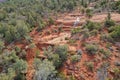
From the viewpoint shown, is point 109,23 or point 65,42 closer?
point 65,42

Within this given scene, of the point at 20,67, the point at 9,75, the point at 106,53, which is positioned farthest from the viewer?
the point at 106,53

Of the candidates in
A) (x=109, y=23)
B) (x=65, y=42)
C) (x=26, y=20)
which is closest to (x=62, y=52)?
(x=65, y=42)

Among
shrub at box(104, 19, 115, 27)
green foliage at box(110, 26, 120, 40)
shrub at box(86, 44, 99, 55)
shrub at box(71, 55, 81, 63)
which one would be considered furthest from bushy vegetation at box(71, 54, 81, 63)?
shrub at box(104, 19, 115, 27)

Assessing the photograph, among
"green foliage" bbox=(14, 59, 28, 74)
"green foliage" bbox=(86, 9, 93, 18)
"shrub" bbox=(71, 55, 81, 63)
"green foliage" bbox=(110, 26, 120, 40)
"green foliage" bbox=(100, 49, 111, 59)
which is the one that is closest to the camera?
"green foliage" bbox=(14, 59, 28, 74)

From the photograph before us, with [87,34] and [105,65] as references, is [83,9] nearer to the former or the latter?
[87,34]

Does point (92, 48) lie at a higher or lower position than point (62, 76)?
higher

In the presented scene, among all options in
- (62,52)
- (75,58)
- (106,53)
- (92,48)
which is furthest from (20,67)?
(106,53)

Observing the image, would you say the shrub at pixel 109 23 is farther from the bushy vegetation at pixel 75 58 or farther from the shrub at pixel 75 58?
the shrub at pixel 75 58

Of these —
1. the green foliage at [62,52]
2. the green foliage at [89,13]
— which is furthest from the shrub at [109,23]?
the green foliage at [62,52]

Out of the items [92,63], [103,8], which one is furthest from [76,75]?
[103,8]

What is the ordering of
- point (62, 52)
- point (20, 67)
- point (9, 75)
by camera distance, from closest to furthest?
point (9, 75)
point (20, 67)
point (62, 52)

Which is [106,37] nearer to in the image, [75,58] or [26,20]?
[75,58]

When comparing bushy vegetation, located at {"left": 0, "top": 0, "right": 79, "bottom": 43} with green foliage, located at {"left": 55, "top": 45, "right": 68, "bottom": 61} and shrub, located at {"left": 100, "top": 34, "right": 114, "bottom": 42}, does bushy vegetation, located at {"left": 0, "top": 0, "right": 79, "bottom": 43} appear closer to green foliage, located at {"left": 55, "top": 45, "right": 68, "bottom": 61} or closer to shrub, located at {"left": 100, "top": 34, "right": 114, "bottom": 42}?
green foliage, located at {"left": 55, "top": 45, "right": 68, "bottom": 61}

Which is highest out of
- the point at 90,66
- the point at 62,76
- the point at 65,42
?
the point at 65,42
